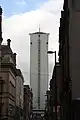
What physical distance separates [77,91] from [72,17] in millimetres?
7913

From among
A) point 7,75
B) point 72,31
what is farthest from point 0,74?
point 72,31

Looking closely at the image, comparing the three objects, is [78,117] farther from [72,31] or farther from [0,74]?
[0,74]

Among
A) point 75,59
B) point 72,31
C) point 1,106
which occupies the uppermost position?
point 72,31

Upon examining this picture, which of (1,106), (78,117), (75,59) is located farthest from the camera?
(1,106)

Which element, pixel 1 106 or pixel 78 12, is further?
pixel 1 106

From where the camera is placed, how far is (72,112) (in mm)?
41938

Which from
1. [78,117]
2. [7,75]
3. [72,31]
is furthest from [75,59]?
[7,75]

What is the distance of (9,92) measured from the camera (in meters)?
90.6

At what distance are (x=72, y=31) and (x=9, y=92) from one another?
4865cm

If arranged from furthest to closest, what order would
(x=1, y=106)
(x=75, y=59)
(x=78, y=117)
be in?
1. (x=1, y=106)
2. (x=75, y=59)
3. (x=78, y=117)

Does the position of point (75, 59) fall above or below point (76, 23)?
below

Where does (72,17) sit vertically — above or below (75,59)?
above

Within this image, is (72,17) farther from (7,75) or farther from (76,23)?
(7,75)

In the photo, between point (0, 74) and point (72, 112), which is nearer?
point (72, 112)
